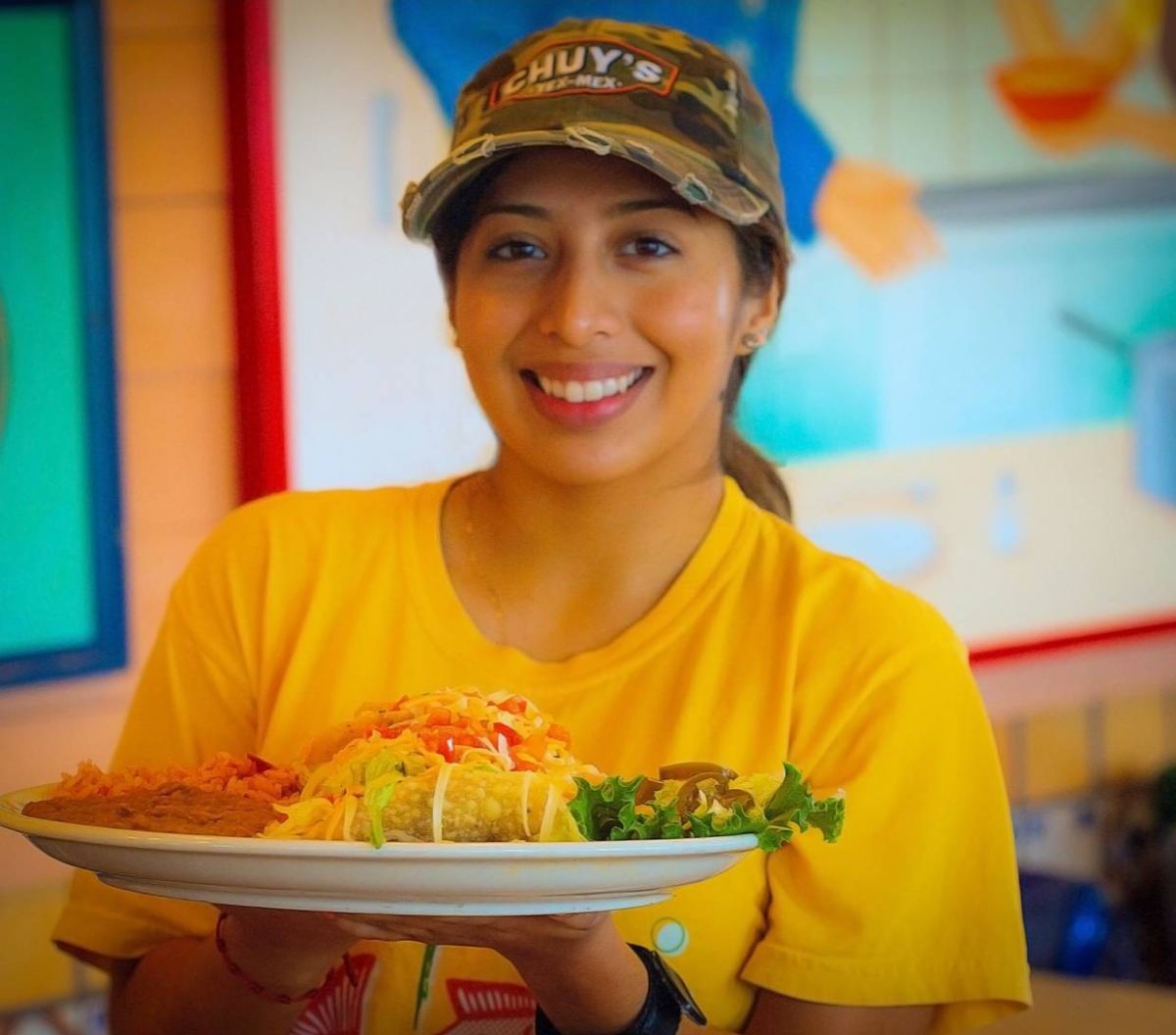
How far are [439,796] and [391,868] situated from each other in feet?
0.21

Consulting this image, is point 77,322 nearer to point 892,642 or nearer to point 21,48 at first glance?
point 21,48

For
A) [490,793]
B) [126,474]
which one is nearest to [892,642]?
[490,793]

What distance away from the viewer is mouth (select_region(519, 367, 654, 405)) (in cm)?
119

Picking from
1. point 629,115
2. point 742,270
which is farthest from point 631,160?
point 742,270

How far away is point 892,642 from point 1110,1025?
3.42 feet

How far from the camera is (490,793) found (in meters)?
0.93

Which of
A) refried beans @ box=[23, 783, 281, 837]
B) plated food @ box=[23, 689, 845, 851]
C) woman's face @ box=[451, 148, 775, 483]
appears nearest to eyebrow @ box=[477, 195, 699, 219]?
woman's face @ box=[451, 148, 775, 483]

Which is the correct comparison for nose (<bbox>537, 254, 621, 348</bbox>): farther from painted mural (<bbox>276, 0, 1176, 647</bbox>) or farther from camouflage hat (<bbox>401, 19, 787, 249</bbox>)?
painted mural (<bbox>276, 0, 1176, 647</bbox>)

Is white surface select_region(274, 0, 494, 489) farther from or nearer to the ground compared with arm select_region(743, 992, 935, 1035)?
farther from the ground

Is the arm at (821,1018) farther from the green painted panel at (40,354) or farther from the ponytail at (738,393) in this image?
the green painted panel at (40,354)

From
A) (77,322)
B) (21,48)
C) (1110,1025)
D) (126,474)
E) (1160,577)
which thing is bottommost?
(1110,1025)

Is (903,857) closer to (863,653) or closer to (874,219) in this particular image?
(863,653)

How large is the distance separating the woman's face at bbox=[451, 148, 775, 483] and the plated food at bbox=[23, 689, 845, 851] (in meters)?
0.26

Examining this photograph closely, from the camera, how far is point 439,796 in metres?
0.92
